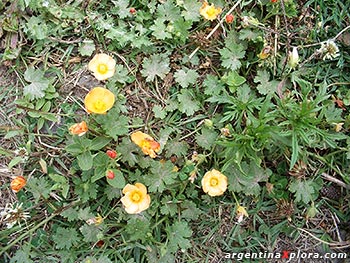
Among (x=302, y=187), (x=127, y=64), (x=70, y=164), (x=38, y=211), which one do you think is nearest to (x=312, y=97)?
(x=302, y=187)

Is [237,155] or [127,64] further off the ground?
[127,64]

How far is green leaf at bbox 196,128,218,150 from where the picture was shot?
2803 millimetres

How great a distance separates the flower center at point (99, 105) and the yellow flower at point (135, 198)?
44 centimetres

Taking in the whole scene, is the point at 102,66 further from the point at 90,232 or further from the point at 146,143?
the point at 90,232

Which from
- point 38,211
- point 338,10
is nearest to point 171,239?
point 38,211

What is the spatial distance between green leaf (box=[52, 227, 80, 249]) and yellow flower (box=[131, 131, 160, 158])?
0.60 m

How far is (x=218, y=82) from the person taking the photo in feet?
9.38

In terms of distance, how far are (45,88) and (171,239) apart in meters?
1.10

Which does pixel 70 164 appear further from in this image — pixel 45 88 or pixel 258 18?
pixel 258 18

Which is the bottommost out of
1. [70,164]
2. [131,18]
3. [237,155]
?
[70,164]

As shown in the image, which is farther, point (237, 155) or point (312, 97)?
point (312, 97)

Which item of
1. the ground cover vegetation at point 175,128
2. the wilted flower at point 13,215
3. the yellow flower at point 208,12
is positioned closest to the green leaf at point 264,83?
the ground cover vegetation at point 175,128

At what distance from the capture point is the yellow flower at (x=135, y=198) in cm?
262

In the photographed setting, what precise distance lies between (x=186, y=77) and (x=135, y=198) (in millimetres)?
757
